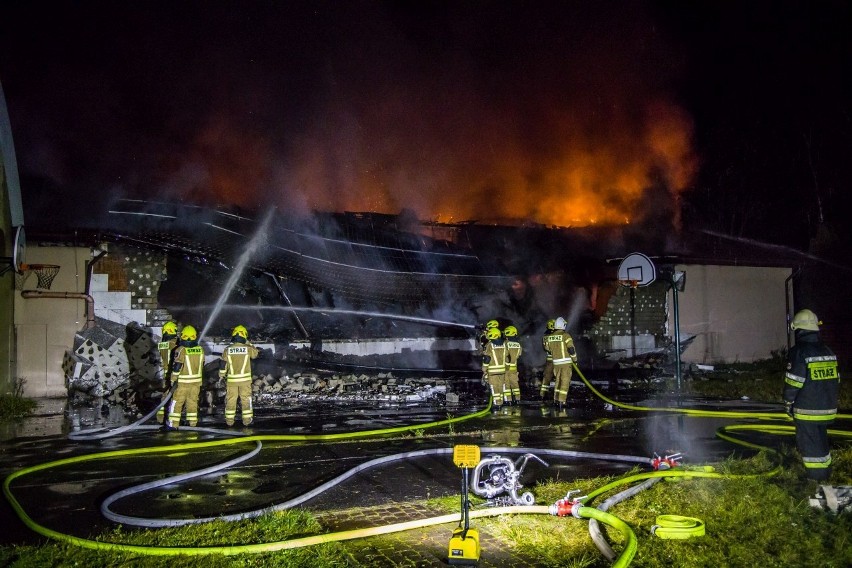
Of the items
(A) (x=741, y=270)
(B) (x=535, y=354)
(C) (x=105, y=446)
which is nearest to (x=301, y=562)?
(C) (x=105, y=446)

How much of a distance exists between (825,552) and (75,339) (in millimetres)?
14248

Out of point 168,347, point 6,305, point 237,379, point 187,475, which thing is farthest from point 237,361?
point 6,305

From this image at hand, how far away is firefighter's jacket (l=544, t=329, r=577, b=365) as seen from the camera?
1205 cm

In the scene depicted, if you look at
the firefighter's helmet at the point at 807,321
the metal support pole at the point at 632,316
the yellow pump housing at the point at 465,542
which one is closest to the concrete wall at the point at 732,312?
the metal support pole at the point at 632,316

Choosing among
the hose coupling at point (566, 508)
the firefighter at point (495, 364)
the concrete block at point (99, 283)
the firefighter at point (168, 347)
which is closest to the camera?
the hose coupling at point (566, 508)

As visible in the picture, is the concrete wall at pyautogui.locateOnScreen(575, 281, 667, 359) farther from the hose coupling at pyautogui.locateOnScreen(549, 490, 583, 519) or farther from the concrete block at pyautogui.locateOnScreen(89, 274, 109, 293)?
the hose coupling at pyautogui.locateOnScreen(549, 490, 583, 519)

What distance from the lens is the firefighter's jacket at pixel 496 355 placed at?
11.9 meters

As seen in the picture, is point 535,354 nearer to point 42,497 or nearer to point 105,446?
point 105,446

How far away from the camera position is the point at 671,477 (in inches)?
239

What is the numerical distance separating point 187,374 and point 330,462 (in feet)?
12.0

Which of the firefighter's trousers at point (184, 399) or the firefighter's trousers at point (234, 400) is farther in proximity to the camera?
the firefighter's trousers at point (234, 400)

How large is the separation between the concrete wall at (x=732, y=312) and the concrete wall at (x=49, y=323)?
1642 cm

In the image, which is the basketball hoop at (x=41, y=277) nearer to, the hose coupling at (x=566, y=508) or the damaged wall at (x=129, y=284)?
the damaged wall at (x=129, y=284)

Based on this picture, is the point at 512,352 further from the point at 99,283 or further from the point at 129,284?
the point at 99,283
